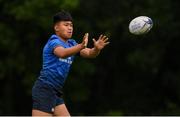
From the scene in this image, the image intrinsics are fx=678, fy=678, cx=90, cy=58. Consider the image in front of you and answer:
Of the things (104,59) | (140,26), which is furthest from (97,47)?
(104,59)

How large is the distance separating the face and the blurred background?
1185 cm

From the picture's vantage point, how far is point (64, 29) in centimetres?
757

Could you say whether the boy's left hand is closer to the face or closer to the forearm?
the forearm

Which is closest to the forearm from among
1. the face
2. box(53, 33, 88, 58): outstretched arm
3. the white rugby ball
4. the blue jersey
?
box(53, 33, 88, 58): outstretched arm

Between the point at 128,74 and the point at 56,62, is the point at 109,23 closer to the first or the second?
the point at 128,74

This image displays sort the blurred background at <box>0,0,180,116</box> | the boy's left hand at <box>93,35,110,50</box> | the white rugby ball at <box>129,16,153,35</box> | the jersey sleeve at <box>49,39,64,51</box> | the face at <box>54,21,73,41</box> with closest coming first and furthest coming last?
the boy's left hand at <box>93,35,110,50</box> → the jersey sleeve at <box>49,39,64,51</box> → the face at <box>54,21,73,41</box> → the white rugby ball at <box>129,16,153,35</box> → the blurred background at <box>0,0,180,116</box>

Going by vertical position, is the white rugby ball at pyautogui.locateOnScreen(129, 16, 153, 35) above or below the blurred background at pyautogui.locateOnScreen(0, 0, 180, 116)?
above

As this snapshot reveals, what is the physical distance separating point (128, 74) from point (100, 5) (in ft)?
9.46

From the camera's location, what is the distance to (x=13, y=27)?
67.9ft

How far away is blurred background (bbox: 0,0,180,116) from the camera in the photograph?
20375 mm

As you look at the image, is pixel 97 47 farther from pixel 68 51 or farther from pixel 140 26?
pixel 140 26

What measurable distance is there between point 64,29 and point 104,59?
15391 millimetres

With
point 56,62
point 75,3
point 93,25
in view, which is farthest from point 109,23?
point 56,62

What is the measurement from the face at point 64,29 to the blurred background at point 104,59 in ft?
38.9
